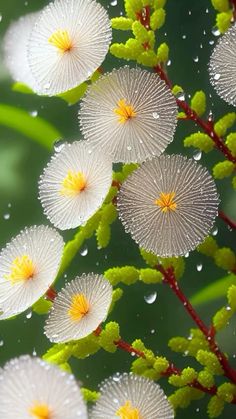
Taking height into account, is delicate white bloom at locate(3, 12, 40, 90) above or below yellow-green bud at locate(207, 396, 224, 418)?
above

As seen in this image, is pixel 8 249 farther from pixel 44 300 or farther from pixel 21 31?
pixel 21 31

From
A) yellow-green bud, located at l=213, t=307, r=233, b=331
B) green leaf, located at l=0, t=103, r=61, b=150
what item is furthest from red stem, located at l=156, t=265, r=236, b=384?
green leaf, located at l=0, t=103, r=61, b=150

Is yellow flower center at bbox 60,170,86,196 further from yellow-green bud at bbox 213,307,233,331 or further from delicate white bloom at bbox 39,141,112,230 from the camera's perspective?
yellow-green bud at bbox 213,307,233,331

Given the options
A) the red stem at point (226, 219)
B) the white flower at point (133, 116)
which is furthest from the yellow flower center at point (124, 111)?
the red stem at point (226, 219)

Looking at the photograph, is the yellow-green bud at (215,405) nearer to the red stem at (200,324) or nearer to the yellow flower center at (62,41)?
the red stem at (200,324)

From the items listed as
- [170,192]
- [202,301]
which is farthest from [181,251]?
[202,301]
